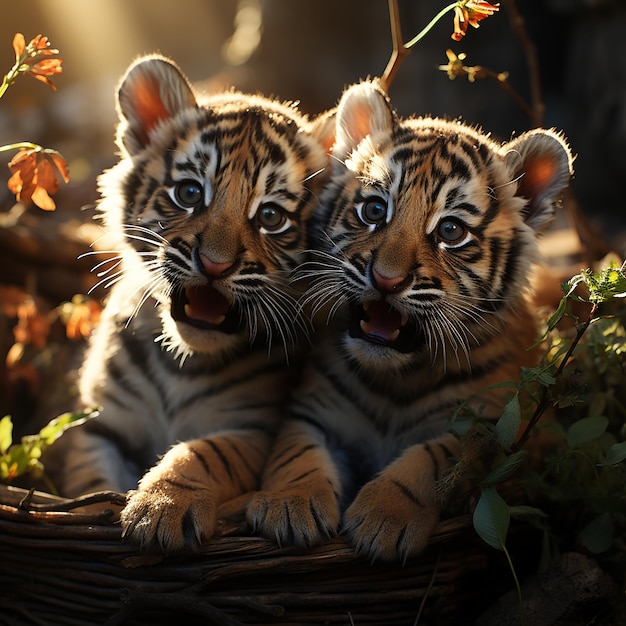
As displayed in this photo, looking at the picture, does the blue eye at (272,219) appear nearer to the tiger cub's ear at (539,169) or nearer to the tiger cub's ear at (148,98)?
the tiger cub's ear at (148,98)

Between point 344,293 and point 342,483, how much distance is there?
0.60 m

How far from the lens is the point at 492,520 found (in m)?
1.91

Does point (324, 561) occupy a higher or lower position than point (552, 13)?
lower

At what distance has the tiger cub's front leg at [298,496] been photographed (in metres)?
1.98

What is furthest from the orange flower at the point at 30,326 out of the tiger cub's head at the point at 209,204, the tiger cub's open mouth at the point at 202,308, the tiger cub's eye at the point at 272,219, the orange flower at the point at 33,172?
the tiger cub's eye at the point at 272,219

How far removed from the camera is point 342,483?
242 centimetres

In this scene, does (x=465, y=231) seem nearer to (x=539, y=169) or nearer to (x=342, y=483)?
(x=539, y=169)

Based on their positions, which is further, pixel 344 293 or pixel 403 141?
pixel 403 141

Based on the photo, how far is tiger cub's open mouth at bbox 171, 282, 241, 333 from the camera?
2350mm

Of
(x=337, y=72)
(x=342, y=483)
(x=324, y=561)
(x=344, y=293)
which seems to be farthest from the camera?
(x=337, y=72)

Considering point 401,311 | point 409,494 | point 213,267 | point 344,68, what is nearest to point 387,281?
point 401,311

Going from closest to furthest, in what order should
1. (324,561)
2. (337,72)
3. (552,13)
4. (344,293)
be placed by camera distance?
1. (324,561)
2. (344,293)
3. (552,13)
4. (337,72)

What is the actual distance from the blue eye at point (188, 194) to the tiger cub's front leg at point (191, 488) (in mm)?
723

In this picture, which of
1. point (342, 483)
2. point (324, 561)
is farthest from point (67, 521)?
point (342, 483)
